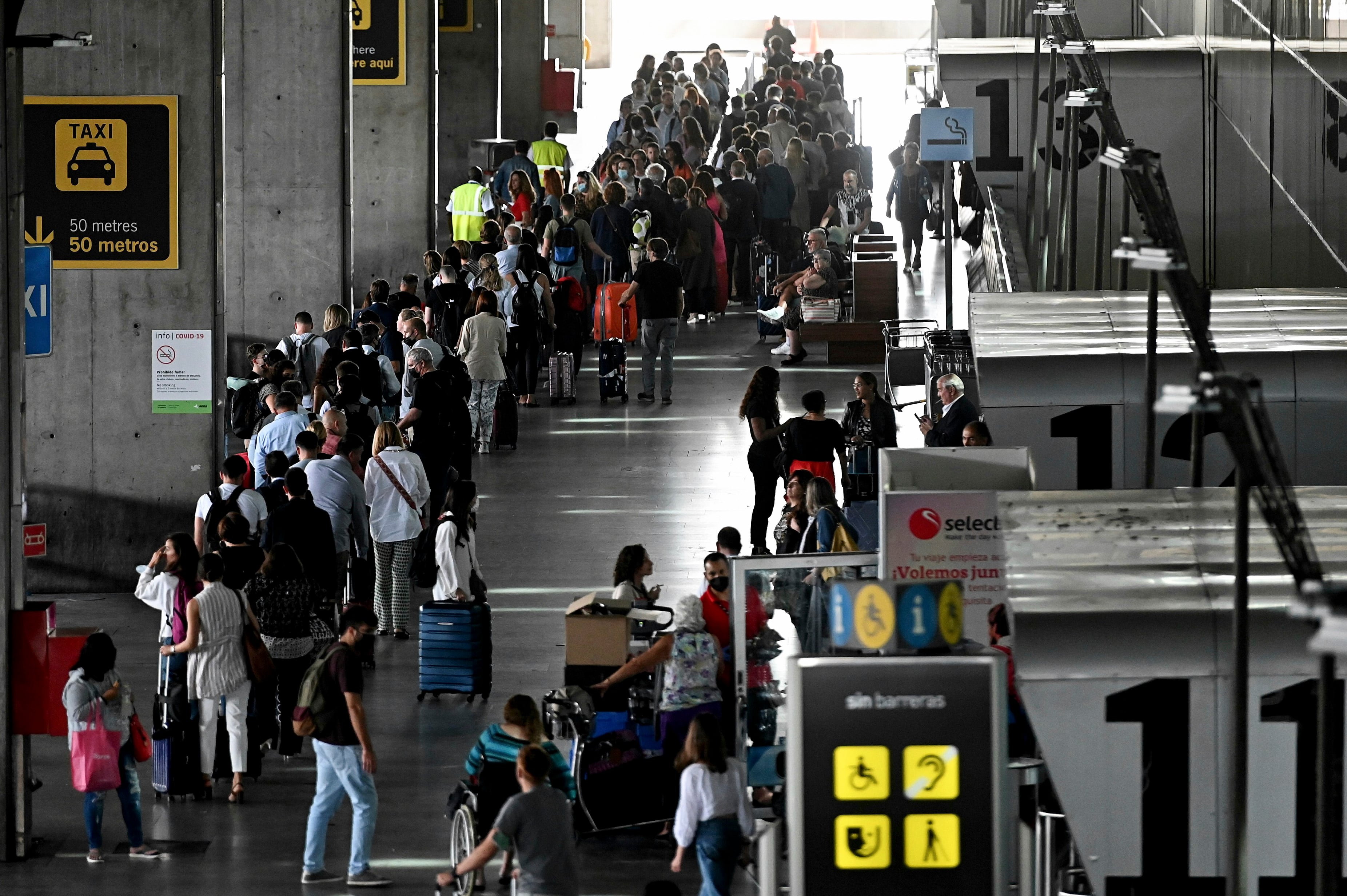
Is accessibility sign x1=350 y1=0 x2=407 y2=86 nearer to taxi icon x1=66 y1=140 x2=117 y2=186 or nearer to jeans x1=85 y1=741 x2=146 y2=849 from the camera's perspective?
taxi icon x1=66 y1=140 x2=117 y2=186

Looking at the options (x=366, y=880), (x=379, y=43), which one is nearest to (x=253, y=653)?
(x=366, y=880)

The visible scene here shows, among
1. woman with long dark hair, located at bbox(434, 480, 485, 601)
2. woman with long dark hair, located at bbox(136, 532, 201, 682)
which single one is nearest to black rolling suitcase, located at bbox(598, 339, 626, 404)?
woman with long dark hair, located at bbox(434, 480, 485, 601)

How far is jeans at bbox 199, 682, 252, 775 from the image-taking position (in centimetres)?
1284

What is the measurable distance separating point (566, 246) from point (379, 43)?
6926 millimetres

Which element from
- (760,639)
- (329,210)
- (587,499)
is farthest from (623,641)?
(329,210)

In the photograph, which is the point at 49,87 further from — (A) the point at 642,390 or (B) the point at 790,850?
(B) the point at 790,850

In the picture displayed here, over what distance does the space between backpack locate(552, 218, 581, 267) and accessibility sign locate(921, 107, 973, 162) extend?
264 inches

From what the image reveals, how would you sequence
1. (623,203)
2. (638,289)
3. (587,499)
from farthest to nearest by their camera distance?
(623,203), (638,289), (587,499)

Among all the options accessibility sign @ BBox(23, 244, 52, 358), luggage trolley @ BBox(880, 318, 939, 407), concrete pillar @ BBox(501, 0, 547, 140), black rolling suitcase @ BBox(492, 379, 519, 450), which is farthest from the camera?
concrete pillar @ BBox(501, 0, 547, 140)

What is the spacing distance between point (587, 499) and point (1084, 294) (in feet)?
21.9

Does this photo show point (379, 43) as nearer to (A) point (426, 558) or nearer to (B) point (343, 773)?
(A) point (426, 558)

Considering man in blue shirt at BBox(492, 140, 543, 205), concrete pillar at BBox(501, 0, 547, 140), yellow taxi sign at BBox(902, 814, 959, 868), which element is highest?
concrete pillar at BBox(501, 0, 547, 140)

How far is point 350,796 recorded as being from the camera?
11.3 metres

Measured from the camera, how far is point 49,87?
Result: 1795cm
